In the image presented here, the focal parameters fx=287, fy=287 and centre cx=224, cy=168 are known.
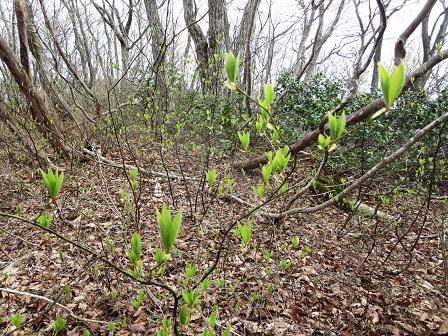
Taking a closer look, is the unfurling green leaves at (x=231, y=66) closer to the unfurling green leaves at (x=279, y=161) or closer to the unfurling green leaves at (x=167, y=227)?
the unfurling green leaves at (x=279, y=161)

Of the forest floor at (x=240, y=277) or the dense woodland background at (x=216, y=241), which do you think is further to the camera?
the forest floor at (x=240, y=277)

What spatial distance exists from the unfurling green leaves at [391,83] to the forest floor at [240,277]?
5.07 feet

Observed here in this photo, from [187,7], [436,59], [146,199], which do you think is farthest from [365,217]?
[187,7]

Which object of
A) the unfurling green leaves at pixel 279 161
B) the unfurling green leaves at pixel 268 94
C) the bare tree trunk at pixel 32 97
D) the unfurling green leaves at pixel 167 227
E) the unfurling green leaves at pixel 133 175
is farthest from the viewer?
the bare tree trunk at pixel 32 97

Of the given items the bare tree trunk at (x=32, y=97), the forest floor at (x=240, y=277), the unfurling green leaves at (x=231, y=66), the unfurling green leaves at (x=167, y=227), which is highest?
the bare tree trunk at (x=32, y=97)

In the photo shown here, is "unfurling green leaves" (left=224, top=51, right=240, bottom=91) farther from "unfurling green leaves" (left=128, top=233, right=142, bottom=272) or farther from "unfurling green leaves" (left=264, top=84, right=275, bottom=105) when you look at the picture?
"unfurling green leaves" (left=128, top=233, right=142, bottom=272)

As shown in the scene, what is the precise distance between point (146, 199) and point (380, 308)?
9.48ft

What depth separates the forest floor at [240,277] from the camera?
214 cm

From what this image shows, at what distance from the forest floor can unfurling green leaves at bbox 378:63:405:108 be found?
154 cm

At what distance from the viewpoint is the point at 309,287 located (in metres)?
2.58

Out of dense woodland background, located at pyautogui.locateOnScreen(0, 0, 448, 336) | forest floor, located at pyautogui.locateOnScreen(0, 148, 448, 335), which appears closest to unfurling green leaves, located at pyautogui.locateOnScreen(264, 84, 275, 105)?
dense woodland background, located at pyautogui.locateOnScreen(0, 0, 448, 336)

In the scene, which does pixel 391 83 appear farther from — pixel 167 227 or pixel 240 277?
pixel 240 277

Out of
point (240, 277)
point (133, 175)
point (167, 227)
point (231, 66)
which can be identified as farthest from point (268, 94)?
point (240, 277)

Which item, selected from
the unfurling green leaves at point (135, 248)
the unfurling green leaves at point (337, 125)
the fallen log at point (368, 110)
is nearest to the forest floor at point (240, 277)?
the unfurling green leaves at point (135, 248)
